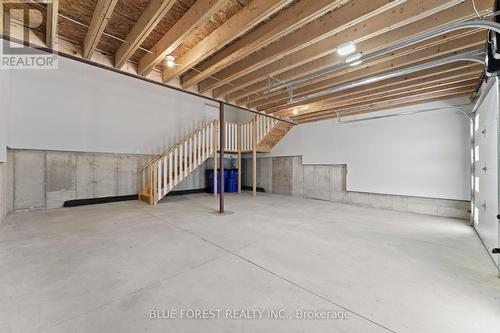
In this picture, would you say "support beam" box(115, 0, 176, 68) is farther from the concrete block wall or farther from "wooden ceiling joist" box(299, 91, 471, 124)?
the concrete block wall

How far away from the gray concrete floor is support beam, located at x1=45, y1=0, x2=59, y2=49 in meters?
2.64

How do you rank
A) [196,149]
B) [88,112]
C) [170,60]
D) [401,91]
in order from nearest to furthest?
[170,60], [401,91], [88,112], [196,149]

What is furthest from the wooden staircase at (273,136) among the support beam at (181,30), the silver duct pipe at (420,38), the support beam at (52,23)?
the support beam at (52,23)

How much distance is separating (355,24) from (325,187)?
5023 millimetres

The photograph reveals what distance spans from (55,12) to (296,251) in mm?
3794

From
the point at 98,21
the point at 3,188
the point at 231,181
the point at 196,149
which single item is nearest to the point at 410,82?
the point at 98,21

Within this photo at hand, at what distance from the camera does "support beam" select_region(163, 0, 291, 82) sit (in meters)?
2.16

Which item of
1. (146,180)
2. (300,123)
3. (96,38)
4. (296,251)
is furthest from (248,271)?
(300,123)

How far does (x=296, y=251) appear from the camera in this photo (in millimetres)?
2631

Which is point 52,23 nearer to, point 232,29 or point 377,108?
point 232,29

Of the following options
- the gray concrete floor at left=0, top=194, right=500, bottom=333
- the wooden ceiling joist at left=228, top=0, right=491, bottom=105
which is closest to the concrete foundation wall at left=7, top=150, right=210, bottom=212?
the gray concrete floor at left=0, top=194, right=500, bottom=333

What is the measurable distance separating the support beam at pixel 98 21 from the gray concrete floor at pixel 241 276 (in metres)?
2.65

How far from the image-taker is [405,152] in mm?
5152

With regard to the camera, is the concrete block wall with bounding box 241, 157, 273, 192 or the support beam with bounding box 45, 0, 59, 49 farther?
the concrete block wall with bounding box 241, 157, 273, 192
